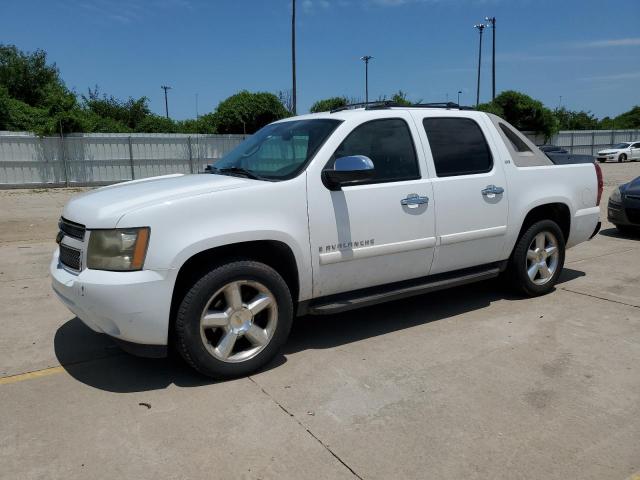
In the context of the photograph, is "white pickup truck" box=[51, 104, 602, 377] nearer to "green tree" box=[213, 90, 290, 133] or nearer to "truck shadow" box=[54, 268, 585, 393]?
"truck shadow" box=[54, 268, 585, 393]

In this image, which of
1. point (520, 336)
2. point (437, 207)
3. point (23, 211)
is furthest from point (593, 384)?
point (23, 211)

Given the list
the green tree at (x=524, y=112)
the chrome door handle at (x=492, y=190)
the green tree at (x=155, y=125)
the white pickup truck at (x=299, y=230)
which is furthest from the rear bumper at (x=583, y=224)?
the green tree at (x=524, y=112)

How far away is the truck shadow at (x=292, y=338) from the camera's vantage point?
3.75m

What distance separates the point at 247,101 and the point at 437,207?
2545 cm

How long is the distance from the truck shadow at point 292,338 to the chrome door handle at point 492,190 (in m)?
1.14

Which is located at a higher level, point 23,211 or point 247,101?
point 247,101

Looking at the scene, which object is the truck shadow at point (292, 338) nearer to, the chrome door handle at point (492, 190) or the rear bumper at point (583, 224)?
the rear bumper at point (583, 224)

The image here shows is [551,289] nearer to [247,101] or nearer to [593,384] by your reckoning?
[593,384]

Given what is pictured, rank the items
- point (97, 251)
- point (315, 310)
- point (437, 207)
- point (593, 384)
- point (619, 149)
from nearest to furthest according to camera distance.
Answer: point (97, 251), point (593, 384), point (315, 310), point (437, 207), point (619, 149)

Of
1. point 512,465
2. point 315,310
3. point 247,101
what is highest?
point 247,101

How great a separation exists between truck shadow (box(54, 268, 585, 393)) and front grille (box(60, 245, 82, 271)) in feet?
2.60

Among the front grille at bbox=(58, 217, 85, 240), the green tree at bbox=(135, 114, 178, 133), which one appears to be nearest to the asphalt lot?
the front grille at bbox=(58, 217, 85, 240)

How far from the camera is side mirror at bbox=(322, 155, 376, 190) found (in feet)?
12.2

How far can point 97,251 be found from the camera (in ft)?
11.0
